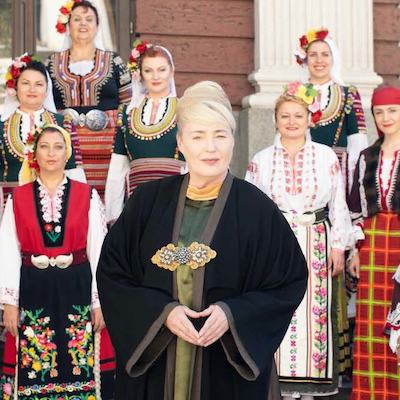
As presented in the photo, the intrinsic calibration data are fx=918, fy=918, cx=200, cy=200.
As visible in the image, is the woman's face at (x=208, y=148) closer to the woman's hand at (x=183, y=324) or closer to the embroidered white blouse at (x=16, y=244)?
the woman's hand at (x=183, y=324)

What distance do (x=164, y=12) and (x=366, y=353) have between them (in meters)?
3.24

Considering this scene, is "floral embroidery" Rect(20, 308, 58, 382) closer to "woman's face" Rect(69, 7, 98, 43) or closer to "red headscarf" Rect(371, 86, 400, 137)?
"woman's face" Rect(69, 7, 98, 43)

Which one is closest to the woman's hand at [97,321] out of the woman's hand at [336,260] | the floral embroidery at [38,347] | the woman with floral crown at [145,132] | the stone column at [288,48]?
the floral embroidery at [38,347]

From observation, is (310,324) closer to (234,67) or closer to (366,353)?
(366,353)

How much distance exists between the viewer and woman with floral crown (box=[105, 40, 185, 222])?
520 centimetres

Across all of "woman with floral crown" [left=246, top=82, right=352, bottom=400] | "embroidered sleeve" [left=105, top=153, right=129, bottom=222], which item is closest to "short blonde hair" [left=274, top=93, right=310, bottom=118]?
"woman with floral crown" [left=246, top=82, right=352, bottom=400]

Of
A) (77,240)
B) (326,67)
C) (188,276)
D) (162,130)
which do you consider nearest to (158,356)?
(188,276)

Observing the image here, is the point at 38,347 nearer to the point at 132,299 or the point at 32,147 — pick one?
the point at 32,147

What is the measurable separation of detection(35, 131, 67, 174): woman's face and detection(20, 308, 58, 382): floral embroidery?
0.72 meters

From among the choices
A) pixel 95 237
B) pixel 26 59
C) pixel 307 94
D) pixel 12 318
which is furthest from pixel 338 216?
pixel 26 59

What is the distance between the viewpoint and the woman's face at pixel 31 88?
5281 mm

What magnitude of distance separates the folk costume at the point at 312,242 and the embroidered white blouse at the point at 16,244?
0.93 m

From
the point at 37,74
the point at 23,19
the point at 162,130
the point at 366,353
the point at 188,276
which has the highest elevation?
the point at 23,19

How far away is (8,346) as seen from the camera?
180 inches
